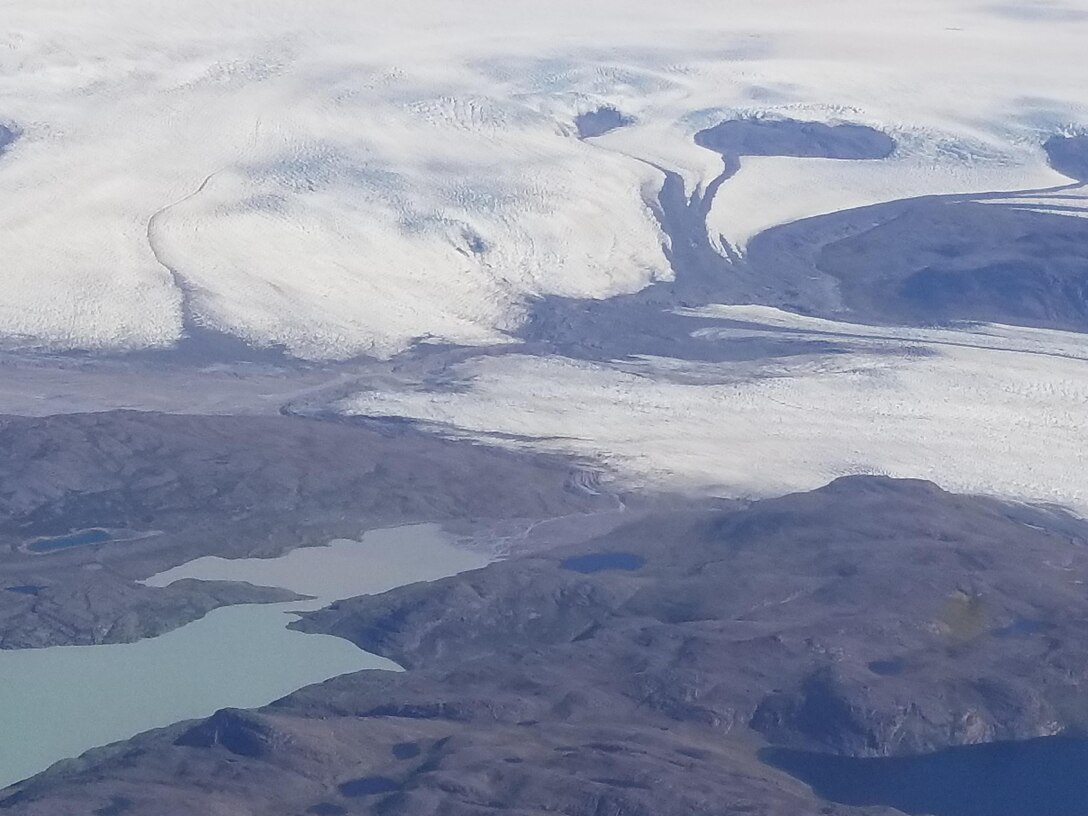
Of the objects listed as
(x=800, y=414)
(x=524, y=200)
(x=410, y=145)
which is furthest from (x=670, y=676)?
(x=410, y=145)

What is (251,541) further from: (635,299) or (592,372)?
(635,299)

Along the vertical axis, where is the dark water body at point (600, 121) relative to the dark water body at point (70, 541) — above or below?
above

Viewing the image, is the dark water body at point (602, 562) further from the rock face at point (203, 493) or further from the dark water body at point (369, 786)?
the dark water body at point (369, 786)

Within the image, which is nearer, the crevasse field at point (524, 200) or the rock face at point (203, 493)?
the rock face at point (203, 493)

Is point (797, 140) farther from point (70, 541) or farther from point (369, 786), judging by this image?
point (369, 786)

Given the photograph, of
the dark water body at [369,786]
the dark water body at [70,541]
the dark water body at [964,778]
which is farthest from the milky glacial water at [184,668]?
the dark water body at [964,778]

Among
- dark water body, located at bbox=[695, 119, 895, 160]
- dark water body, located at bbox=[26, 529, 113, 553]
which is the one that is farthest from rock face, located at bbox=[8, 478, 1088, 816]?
dark water body, located at bbox=[695, 119, 895, 160]

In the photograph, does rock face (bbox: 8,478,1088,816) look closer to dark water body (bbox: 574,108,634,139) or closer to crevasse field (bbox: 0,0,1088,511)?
crevasse field (bbox: 0,0,1088,511)
